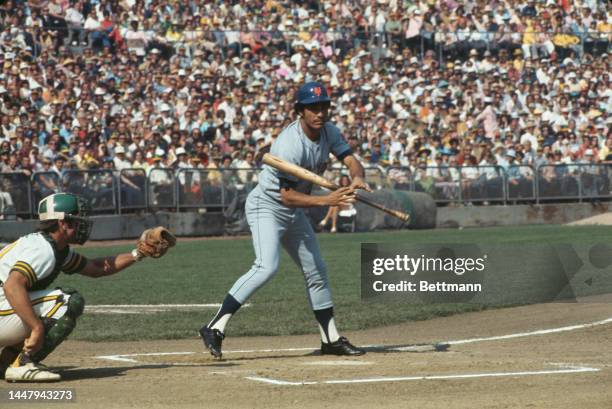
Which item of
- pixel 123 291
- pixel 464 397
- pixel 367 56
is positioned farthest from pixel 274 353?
pixel 367 56

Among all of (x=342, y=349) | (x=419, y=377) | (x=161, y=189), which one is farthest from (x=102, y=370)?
(x=161, y=189)

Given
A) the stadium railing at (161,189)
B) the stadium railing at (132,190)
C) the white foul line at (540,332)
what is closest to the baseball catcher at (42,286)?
the white foul line at (540,332)

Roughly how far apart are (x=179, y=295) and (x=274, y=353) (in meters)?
5.06

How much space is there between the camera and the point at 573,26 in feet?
109

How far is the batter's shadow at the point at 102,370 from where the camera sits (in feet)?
26.1

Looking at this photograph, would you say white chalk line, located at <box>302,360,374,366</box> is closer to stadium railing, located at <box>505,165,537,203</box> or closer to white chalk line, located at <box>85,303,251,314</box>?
white chalk line, located at <box>85,303,251,314</box>

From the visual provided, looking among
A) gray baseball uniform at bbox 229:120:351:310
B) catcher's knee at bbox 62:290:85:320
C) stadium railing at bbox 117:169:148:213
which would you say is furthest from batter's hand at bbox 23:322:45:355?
stadium railing at bbox 117:169:148:213

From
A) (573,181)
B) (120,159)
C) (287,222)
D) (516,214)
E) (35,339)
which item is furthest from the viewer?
(573,181)

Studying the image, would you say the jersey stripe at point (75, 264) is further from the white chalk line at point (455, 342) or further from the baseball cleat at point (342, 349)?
the baseball cleat at point (342, 349)

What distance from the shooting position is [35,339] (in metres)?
7.39

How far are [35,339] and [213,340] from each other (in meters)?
1.66

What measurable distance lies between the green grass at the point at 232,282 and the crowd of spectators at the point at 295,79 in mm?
3049

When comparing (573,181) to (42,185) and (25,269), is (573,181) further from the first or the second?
(25,269)

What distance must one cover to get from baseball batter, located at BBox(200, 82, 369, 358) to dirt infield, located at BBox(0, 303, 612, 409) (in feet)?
1.00
